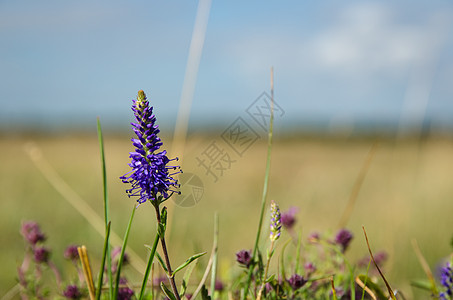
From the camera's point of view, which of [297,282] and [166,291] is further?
[297,282]

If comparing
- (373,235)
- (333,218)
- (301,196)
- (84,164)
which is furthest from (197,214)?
(84,164)

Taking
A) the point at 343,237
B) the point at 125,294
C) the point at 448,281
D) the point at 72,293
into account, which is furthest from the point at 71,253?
the point at 448,281

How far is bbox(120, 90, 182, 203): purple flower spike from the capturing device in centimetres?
88

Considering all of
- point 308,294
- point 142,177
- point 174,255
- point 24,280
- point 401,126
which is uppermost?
point 401,126

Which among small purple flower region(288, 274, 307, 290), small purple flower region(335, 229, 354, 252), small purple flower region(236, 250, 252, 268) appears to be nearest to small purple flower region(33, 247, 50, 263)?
small purple flower region(236, 250, 252, 268)

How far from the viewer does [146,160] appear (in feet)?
2.97

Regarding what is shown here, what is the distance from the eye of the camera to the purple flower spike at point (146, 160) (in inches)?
34.8

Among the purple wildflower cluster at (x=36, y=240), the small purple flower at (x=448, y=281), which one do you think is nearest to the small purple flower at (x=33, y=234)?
the purple wildflower cluster at (x=36, y=240)

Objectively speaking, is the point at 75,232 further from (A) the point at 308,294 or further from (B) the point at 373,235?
(A) the point at 308,294

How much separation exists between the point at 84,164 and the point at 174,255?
6249 mm

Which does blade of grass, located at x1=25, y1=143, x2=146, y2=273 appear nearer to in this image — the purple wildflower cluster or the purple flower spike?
the purple wildflower cluster

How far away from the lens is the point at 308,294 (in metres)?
1.37

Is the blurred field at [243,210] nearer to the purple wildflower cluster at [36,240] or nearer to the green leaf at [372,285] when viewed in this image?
the purple wildflower cluster at [36,240]

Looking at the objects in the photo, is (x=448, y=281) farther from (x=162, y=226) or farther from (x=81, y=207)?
(x=81, y=207)
